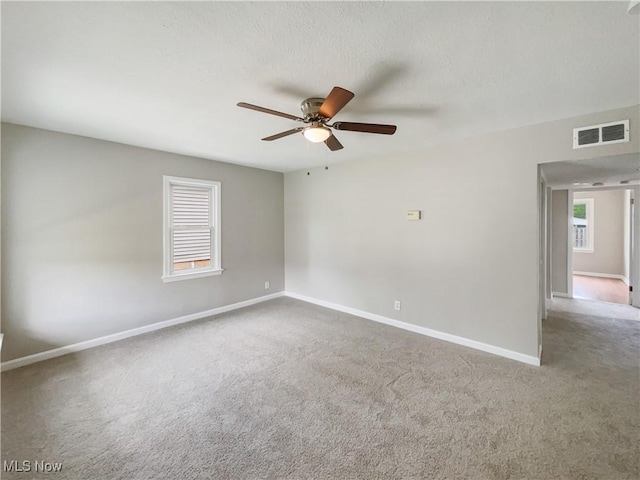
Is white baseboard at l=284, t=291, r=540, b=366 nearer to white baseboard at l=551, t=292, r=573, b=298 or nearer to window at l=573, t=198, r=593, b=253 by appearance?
white baseboard at l=551, t=292, r=573, b=298

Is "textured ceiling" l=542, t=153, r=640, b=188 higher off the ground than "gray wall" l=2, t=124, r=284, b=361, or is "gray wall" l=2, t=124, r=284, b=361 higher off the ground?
"textured ceiling" l=542, t=153, r=640, b=188

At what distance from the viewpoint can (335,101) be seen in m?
1.81

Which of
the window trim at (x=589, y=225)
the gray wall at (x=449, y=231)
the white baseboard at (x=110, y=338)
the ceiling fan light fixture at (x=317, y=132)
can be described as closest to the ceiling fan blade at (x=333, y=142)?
the ceiling fan light fixture at (x=317, y=132)

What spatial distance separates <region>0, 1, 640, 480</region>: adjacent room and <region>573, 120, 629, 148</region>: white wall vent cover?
0.05 feet

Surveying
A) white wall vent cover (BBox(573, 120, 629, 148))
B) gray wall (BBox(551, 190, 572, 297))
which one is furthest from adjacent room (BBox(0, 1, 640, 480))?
gray wall (BBox(551, 190, 572, 297))

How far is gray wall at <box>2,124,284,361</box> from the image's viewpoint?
9.19ft

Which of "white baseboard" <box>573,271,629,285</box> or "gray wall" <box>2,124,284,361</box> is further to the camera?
"white baseboard" <box>573,271,629,285</box>

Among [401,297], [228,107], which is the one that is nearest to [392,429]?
[401,297]

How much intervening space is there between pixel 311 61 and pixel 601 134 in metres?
2.73

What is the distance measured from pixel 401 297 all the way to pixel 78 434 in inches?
139

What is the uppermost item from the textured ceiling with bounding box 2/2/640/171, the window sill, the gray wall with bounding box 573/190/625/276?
the textured ceiling with bounding box 2/2/640/171

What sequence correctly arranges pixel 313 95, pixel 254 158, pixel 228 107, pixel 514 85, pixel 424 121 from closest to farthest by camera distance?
pixel 514 85 < pixel 313 95 < pixel 228 107 < pixel 424 121 < pixel 254 158

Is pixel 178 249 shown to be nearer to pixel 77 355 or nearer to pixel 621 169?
pixel 77 355

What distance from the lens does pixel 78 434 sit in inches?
74.6
